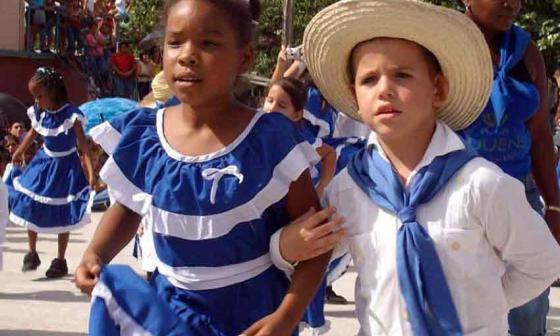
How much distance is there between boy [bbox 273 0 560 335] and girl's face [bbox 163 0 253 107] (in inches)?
12.7

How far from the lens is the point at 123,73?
2162 cm

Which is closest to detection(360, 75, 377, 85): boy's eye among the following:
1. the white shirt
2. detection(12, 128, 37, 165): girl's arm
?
the white shirt

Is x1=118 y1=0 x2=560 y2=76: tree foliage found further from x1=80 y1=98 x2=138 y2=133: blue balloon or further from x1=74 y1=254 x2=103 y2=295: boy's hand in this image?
x1=74 y1=254 x2=103 y2=295: boy's hand

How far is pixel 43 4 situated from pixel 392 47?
17128 mm

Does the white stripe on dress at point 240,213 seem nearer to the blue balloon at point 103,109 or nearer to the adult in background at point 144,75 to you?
the blue balloon at point 103,109

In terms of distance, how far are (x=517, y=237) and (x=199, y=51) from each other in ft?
3.21

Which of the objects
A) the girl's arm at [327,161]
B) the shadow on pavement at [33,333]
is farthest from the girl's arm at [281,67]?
the shadow on pavement at [33,333]

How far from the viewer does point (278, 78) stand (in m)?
6.33

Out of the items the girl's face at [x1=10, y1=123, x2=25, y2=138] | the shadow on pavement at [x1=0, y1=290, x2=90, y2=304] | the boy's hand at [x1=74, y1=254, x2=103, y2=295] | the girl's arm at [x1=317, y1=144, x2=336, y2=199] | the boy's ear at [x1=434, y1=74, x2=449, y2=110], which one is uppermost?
the boy's ear at [x1=434, y1=74, x2=449, y2=110]

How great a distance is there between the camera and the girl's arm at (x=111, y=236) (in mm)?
2995

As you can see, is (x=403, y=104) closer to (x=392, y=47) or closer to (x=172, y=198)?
(x=392, y=47)

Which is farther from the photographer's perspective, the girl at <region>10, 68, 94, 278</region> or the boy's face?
the girl at <region>10, 68, 94, 278</region>

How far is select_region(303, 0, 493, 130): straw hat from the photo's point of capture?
2.85m

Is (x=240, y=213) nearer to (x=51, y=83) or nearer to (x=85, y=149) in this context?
(x=85, y=149)
